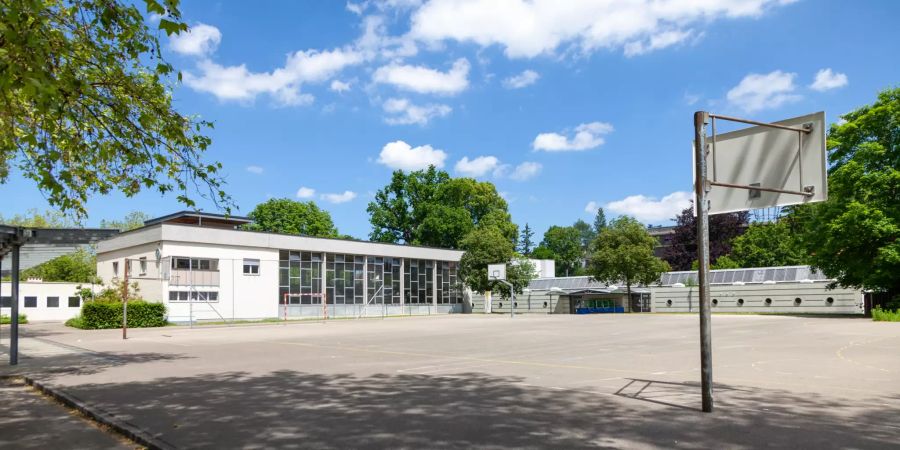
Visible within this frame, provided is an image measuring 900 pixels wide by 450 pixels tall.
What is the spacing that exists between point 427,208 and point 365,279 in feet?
72.4

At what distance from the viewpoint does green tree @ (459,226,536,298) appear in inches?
2418

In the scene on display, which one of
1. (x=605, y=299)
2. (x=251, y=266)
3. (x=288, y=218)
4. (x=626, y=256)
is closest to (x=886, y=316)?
(x=626, y=256)

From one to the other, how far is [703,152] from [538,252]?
4415 inches

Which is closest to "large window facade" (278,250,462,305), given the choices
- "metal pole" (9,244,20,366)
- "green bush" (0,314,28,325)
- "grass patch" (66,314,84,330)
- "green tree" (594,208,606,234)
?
"grass patch" (66,314,84,330)

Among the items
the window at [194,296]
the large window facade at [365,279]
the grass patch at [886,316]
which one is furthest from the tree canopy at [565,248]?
the grass patch at [886,316]

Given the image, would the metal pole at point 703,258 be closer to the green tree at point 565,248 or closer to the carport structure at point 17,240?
the carport structure at point 17,240

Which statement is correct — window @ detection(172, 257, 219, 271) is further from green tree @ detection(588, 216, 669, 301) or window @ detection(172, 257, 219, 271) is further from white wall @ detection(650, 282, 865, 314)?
white wall @ detection(650, 282, 865, 314)

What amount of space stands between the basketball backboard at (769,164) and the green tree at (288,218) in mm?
71787

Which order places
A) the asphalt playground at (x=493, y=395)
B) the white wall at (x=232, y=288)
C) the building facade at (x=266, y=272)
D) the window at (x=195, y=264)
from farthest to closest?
the window at (x=195, y=264) < the building facade at (x=266, y=272) < the white wall at (x=232, y=288) < the asphalt playground at (x=493, y=395)

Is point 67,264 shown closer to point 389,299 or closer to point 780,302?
point 389,299

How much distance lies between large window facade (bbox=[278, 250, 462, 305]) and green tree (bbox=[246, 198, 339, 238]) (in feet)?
69.7

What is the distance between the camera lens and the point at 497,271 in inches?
2256

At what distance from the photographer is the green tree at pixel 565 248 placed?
402 feet

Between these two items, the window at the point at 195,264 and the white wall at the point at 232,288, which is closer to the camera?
the white wall at the point at 232,288
